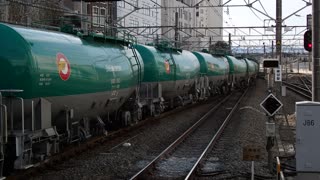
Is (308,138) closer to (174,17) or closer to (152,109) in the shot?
(152,109)

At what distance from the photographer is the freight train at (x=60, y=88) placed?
10125 mm

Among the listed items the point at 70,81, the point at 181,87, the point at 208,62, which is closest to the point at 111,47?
the point at 70,81

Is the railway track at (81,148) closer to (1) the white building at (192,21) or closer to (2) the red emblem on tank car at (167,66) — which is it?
(2) the red emblem on tank car at (167,66)

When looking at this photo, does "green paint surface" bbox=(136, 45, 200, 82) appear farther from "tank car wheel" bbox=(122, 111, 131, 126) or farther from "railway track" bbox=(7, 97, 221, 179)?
"tank car wheel" bbox=(122, 111, 131, 126)

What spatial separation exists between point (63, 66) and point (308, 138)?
5793 mm

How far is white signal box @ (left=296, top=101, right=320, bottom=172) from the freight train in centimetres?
542

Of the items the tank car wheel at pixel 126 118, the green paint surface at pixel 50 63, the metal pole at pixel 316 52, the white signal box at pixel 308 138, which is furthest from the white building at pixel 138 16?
the white signal box at pixel 308 138

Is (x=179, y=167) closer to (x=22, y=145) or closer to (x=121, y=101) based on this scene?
(x=22, y=145)

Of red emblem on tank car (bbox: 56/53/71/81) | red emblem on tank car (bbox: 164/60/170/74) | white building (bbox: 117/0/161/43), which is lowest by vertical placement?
red emblem on tank car (bbox: 56/53/71/81)

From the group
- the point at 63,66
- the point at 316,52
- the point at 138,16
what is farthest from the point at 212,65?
the point at 138,16

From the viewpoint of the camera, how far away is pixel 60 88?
11492mm

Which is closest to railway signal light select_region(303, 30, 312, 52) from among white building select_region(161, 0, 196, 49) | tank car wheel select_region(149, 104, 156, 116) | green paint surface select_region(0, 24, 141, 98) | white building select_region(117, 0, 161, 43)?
green paint surface select_region(0, 24, 141, 98)

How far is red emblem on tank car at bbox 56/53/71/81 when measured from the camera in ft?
37.6

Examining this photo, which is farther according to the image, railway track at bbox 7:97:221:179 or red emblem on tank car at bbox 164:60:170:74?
red emblem on tank car at bbox 164:60:170:74
